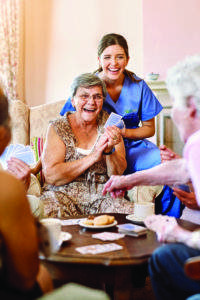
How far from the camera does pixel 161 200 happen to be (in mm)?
2691

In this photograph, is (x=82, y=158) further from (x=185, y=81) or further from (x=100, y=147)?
(x=185, y=81)

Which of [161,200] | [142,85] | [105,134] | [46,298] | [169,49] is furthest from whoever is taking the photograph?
[169,49]

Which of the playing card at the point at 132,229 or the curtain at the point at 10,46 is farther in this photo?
the curtain at the point at 10,46

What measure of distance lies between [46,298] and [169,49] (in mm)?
3965

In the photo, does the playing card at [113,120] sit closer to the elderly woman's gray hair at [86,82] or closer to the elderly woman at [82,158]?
the elderly woman at [82,158]

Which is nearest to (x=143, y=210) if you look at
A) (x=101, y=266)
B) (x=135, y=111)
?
(x=101, y=266)

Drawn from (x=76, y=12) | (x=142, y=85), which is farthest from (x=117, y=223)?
(x=76, y=12)

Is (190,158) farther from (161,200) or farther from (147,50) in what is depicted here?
(147,50)

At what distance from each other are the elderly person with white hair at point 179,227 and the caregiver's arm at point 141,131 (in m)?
1.35

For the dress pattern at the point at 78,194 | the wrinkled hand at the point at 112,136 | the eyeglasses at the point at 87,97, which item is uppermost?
the eyeglasses at the point at 87,97

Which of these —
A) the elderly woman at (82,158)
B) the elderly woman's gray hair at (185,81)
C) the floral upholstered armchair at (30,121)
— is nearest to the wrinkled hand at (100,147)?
the elderly woman at (82,158)

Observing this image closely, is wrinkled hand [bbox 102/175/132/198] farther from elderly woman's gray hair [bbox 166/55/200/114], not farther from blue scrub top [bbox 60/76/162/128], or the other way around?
blue scrub top [bbox 60/76/162/128]

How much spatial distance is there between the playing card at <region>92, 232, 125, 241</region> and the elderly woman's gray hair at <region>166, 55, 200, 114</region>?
585mm

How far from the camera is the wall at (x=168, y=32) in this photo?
436 centimetres
